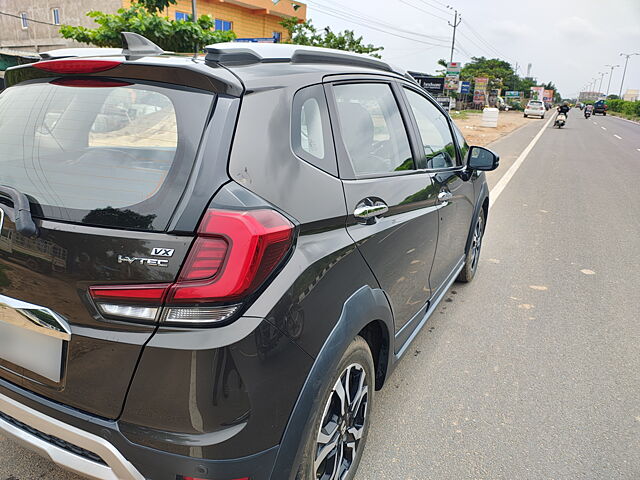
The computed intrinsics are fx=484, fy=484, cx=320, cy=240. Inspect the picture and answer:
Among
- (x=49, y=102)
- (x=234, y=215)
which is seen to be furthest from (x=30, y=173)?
(x=234, y=215)

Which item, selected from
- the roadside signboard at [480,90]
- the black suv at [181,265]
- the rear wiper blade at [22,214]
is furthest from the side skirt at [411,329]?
the roadside signboard at [480,90]

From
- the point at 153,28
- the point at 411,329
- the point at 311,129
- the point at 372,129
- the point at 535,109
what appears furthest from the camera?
the point at 535,109

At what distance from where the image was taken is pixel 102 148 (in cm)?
168

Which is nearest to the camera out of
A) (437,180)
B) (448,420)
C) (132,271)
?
(132,271)

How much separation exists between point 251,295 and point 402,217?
1149 mm

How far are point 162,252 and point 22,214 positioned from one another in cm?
53

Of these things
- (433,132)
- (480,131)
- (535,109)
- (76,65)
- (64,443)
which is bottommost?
(64,443)

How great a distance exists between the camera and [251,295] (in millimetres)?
1412

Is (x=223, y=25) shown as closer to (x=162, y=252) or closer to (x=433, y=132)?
(x=433, y=132)

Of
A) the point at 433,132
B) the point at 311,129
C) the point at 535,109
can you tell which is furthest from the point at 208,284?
the point at 535,109

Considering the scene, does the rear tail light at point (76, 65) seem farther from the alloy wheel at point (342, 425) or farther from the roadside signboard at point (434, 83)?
the roadside signboard at point (434, 83)

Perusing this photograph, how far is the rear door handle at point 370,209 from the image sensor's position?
6.36 feet

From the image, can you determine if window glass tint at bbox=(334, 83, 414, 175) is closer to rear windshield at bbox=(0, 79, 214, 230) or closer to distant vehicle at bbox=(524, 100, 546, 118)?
rear windshield at bbox=(0, 79, 214, 230)

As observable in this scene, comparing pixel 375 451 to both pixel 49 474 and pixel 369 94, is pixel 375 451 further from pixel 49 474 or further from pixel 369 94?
pixel 369 94
